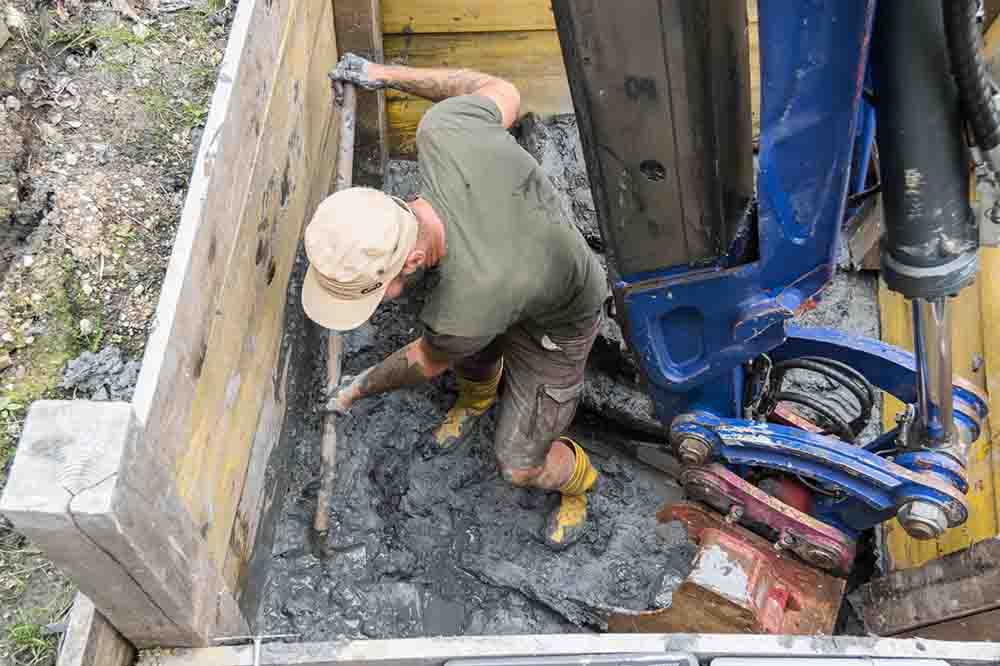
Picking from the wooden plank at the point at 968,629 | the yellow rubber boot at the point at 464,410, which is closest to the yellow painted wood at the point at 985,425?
the wooden plank at the point at 968,629

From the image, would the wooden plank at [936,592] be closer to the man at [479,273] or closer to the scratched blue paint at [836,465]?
the scratched blue paint at [836,465]

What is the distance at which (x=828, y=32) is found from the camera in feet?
6.09

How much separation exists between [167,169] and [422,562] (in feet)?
5.66

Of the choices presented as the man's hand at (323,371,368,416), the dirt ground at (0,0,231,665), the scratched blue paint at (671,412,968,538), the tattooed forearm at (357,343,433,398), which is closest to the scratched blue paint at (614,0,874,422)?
the scratched blue paint at (671,412,968,538)

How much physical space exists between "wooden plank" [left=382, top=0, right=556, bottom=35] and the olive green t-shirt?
4.26 ft

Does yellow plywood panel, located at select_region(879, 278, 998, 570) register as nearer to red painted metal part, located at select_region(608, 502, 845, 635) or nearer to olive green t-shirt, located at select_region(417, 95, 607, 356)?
red painted metal part, located at select_region(608, 502, 845, 635)

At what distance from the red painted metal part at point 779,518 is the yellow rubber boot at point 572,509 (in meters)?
0.52

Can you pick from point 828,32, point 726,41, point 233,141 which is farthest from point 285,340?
point 828,32

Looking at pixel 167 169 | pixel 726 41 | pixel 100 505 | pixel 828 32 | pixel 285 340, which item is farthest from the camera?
pixel 285 340

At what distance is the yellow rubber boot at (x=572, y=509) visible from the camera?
3.48 m

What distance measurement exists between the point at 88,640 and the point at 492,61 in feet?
10.5

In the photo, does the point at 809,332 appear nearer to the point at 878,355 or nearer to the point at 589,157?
the point at 878,355

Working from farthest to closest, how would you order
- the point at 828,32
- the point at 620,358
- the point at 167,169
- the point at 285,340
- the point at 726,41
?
the point at 620,358 < the point at 285,340 < the point at 167,169 < the point at 726,41 < the point at 828,32

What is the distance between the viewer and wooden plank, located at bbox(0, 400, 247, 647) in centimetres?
154
